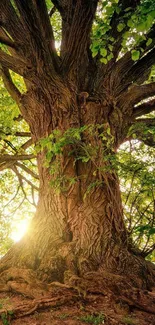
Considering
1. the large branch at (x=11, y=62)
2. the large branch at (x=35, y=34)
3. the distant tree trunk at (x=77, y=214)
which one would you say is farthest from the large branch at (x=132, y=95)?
the large branch at (x=11, y=62)

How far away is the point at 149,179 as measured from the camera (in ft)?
10.6

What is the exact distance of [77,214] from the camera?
4051 millimetres

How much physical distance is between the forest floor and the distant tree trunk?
0.41 metres

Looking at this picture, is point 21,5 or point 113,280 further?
point 21,5

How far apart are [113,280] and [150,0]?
3.14m

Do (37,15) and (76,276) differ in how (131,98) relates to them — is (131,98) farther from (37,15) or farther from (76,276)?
(76,276)

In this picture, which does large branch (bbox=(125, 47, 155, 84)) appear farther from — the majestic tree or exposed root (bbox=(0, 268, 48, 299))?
exposed root (bbox=(0, 268, 48, 299))

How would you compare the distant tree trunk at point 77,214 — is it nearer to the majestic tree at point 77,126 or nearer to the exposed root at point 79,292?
the majestic tree at point 77,126

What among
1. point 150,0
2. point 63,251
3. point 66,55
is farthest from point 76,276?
point 66,55

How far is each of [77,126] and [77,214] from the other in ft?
4.71

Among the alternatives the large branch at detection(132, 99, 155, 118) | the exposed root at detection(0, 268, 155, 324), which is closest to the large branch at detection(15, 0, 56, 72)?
the large branch at detection(132, 99, 155, 118)

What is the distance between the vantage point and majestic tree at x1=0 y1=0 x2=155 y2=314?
141 inches

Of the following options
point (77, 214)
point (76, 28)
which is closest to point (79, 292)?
point (77, 214)

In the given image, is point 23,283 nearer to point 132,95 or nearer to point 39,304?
point 39,304
